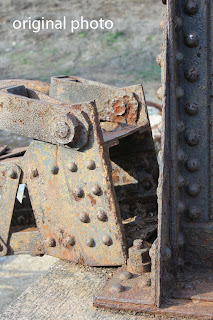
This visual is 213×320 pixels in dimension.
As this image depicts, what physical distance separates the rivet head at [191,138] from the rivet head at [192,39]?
13.5 inches

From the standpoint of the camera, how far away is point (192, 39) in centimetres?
185

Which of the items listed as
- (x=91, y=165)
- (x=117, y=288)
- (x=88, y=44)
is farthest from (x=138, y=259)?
(x=88, y=44)

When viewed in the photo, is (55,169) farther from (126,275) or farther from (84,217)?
(126,275)

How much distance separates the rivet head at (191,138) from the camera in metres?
1.91

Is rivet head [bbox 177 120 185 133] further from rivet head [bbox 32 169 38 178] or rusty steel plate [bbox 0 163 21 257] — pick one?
rusty steel plate [bbox 0 163 21 257]

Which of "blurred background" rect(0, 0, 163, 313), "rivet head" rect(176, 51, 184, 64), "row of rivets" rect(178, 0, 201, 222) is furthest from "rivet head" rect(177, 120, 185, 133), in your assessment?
"blurred background" rect(0, 0, 163, 313)

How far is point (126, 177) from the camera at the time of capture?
8.79 ft

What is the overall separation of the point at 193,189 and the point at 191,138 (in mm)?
211

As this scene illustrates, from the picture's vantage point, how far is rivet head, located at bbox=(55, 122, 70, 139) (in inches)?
77.6

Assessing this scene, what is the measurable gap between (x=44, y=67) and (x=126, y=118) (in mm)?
8437

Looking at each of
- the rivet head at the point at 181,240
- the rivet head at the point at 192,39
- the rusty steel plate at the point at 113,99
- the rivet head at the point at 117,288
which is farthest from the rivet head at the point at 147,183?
the rivet head at the point at 192,39

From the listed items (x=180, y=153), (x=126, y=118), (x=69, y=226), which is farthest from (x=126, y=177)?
(x=180, y=153)

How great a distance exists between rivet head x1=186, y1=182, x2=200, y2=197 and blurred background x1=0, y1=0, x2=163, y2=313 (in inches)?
281

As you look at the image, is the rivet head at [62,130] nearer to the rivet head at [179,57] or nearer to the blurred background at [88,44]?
the rivet head at [179,57]
